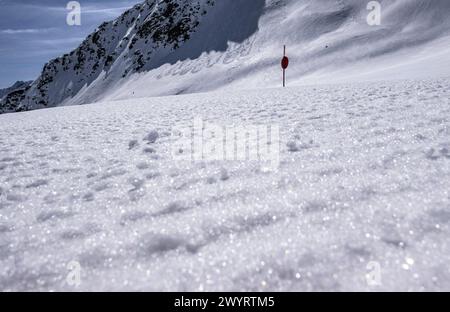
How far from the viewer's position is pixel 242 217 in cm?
223

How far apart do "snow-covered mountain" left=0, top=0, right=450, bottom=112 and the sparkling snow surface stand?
34.1 ft

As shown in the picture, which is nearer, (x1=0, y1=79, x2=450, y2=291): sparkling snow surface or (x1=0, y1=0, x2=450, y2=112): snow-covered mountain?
(x1=0, y1=79, x2=450, y2=291): sparkling snow surface

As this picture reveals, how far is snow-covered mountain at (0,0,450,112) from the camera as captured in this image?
27.0 m

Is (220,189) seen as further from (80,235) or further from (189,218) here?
(80,235)

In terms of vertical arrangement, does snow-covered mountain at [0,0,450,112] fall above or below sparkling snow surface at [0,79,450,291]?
above

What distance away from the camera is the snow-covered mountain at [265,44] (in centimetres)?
2700

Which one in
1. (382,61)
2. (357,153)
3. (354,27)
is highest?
(354,27)

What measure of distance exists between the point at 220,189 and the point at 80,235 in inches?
42.5

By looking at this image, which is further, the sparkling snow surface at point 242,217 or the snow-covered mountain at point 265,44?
the snow-covered mountain at point 265,44

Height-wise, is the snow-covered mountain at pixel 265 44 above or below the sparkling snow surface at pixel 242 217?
above

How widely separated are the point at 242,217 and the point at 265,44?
4127 cm

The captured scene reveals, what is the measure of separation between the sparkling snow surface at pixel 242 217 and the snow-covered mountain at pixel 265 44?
10.4 m
